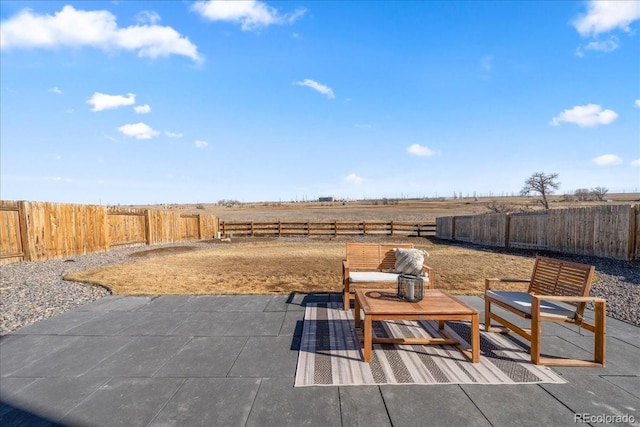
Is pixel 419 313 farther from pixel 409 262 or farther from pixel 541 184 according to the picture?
pixel 541 184

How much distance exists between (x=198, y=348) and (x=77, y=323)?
2.05 m

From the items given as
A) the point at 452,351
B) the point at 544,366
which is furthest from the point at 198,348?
the point at 544,366

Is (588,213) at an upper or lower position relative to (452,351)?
upper

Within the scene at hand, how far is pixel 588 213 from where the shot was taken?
354 inches

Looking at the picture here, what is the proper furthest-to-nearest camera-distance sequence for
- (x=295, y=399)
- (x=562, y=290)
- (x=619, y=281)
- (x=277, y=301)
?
(x=619, y=281)
(x=277, y=301)
(x=562, y=290)
(x=295, y=399)

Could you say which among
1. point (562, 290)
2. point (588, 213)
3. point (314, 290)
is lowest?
point (314, 290)

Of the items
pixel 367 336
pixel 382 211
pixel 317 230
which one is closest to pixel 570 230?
pixel 367 336

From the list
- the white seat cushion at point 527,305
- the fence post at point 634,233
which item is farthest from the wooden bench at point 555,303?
the fence post at point 634,233

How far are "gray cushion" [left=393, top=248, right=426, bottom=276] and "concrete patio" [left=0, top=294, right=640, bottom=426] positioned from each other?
1.68 m

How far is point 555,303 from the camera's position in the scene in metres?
3.40

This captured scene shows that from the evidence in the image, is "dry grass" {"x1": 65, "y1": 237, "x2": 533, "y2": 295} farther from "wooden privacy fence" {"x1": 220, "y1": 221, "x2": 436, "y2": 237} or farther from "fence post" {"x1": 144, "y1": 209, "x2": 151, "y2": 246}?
"wooden privacy fence" {"x1": 220, "y1": 221, "x2": 436, "y2": 237}

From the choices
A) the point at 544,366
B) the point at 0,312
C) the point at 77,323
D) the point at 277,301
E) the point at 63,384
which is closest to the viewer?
the point at 63,384

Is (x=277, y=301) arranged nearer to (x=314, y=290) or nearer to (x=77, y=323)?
(x=314, y=290)

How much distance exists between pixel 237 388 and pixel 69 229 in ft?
36.2
